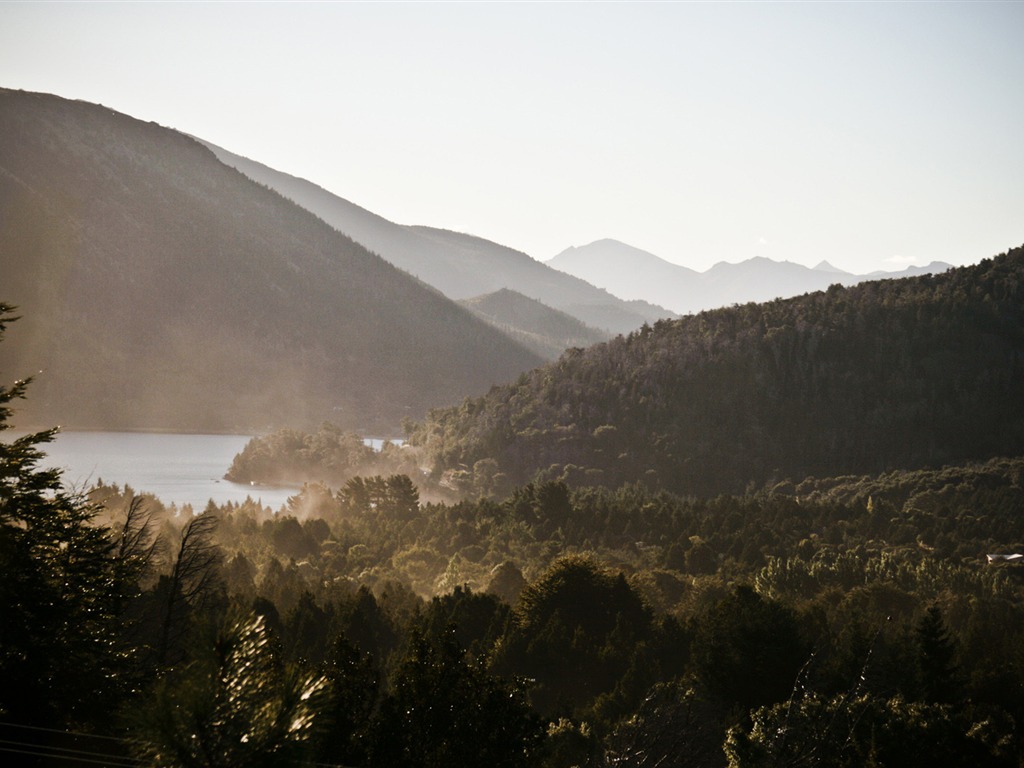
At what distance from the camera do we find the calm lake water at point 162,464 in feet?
349

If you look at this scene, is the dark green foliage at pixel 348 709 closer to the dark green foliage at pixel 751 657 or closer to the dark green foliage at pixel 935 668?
the dark green foliage at pixel 751 657

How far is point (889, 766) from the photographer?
2447cm

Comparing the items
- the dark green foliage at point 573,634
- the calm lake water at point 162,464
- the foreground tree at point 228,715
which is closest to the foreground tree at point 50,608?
the foreground tree at point 228,715

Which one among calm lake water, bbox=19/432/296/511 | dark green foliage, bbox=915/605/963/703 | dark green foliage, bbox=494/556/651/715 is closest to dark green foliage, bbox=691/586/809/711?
dark green foliage, bbox=915/605/963/703

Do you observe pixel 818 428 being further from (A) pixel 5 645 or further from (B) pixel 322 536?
(A) pixel 5 645

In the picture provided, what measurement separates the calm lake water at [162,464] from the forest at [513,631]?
29.1 meters

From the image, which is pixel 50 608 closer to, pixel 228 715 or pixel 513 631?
pixel 228 715

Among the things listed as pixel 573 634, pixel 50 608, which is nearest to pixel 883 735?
pixel 573 634

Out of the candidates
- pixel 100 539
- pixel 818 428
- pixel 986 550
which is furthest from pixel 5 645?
pixel 818 428

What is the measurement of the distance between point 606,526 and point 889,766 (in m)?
Result: 41.1

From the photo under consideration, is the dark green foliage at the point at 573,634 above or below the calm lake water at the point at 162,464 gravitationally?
above

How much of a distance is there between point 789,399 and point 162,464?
82890 millimetres

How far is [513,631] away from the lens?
36500mm

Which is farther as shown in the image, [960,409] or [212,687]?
[960,409]
